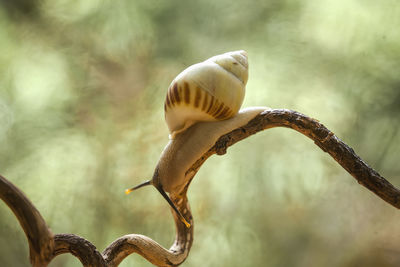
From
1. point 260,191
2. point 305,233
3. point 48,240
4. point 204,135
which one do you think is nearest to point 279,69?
point 260,191

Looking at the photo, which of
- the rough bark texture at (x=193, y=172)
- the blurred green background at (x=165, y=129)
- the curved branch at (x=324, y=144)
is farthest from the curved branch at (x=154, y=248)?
the blurred green background at (x=165, y=129)

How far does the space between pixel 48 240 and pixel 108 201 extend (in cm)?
68

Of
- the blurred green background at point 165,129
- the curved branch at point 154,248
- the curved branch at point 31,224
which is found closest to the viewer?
the curved branch at point 31,224

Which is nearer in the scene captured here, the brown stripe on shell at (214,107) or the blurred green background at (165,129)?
the brown stripe on shell at (214,107)

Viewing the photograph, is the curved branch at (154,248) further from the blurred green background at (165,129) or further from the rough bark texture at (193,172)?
the blurred green background at (165,129)

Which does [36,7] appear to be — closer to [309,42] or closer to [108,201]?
[108,201]

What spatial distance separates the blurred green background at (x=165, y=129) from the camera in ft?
3.86

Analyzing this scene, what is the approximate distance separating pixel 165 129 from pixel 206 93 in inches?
20.9

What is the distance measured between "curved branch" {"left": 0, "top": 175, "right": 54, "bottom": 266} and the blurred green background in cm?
66

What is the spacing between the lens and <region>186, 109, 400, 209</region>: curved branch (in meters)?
0.72

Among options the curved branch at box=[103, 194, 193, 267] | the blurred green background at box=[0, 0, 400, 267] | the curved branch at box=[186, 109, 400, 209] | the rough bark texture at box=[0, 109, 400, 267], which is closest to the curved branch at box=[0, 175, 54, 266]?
the rough bark texture at box=[0, 109, 400, 267]

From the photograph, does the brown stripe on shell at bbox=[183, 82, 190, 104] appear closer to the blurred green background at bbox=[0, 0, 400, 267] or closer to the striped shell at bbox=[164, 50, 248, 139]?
the striped shell at bbox=[164, 50, 248, 139]

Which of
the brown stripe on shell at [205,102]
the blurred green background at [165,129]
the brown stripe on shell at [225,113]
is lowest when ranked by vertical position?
the blurred green background at [165,129]

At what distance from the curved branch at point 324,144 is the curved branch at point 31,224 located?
28 centimetres
